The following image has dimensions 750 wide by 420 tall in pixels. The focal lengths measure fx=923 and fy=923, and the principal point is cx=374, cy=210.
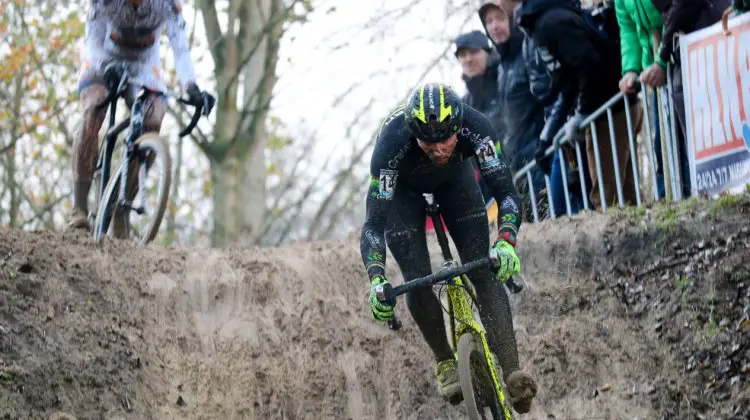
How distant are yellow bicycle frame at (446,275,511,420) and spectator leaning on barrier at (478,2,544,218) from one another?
12.1 feet

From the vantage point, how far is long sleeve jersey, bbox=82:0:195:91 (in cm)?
796

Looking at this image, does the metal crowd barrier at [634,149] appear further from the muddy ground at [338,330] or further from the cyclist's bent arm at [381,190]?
the cyclist's bent arm at [381,190]

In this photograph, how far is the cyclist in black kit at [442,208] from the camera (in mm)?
5254

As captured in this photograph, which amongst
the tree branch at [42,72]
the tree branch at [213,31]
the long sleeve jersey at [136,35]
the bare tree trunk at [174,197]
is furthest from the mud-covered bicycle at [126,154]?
the bare tree trunk at [174,197]

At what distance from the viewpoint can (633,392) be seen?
651cm

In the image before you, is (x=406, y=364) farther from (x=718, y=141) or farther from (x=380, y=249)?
(x=718, y=141)

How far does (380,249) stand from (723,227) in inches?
116

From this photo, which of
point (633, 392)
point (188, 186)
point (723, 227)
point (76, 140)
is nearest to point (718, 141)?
point (723, 227)

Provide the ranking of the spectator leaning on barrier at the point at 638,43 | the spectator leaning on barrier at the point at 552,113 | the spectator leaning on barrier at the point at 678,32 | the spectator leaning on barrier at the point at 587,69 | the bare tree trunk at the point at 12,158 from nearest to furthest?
the spectator leaning on barrier at the point at 678,32
the spectator leaning on barrier at the point at 638,43
the spectator leaning on barrier at the point at 587,69
the spectator leaning on barrier at the point at 552,113
the bare tree trunk at the point at 12,158

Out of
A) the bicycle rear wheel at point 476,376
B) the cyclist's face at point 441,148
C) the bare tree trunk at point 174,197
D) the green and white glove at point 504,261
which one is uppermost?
the bare tree trunk at point 174,197

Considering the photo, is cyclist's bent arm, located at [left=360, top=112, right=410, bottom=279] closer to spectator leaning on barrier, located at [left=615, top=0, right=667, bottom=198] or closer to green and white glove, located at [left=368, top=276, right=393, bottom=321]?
green and white glove, located at [left=368, top=276, right=393, bottom=321]

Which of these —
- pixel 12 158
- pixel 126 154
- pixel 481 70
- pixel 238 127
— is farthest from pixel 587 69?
pixel 12 158

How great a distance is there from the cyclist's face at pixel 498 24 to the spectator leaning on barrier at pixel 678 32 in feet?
6.07

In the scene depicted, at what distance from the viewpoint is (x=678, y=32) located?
7.36m
